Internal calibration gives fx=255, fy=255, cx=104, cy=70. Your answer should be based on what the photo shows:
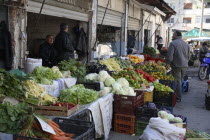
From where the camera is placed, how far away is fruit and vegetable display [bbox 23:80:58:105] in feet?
13.7

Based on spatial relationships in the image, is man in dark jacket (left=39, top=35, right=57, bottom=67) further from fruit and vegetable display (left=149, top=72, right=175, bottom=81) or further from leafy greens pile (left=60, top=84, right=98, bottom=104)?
fruit and vegetable display (left=149, top=72, right=175, bottom=81)

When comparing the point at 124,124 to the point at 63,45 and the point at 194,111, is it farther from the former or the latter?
the point at 63,45

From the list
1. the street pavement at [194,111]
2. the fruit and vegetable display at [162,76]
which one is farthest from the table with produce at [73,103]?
the street pavement at [194,111]

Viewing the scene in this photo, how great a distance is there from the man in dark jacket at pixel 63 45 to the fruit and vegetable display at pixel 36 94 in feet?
9.97

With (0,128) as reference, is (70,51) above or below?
above

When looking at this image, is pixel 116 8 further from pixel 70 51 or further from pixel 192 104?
pixel 192 104

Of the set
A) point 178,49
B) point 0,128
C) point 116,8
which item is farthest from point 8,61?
point 116,8

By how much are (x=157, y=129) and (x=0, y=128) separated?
1965 mm

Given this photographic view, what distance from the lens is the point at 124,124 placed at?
213 inches

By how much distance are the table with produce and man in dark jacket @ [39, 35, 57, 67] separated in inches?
43.2

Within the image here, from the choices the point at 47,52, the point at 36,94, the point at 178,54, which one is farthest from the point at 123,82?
the point at 178,54

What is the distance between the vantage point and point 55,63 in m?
7.80

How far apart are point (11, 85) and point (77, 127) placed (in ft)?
4.55

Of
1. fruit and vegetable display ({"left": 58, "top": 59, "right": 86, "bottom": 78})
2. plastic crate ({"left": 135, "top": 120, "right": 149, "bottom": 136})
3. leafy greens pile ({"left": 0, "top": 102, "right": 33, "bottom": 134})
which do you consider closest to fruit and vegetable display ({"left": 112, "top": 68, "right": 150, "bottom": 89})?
fruit and vegetable display ({"left": 58, "top": 59, "right": 86, "bottom": 78})
